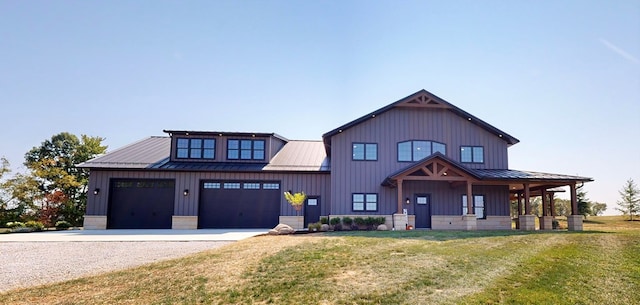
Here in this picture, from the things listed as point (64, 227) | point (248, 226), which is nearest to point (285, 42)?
point (248, 226)

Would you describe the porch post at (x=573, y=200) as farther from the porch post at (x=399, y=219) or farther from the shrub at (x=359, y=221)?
the shrub at (x=359, y=221)

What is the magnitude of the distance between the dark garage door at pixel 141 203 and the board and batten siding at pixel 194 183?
352 millimetres

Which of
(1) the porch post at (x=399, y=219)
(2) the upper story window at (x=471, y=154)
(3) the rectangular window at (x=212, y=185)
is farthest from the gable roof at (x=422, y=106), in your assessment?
(3) the rectangular window at (x=212, y=185)

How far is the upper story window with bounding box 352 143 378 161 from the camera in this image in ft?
66.5

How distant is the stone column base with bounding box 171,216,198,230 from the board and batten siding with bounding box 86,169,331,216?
240 millimetres

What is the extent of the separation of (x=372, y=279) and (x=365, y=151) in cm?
1376

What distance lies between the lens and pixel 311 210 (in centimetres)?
2127

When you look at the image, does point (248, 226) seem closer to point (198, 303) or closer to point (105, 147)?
point (198, 303)

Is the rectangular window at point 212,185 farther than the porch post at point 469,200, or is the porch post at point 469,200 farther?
the rectangular window at point 212,185

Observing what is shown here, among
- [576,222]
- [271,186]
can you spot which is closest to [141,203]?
[271,186]

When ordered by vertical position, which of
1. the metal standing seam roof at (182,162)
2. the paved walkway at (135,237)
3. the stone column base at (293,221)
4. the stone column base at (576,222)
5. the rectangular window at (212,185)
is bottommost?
the paved walkway at (135,237)

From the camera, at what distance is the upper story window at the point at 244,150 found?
2266 cm

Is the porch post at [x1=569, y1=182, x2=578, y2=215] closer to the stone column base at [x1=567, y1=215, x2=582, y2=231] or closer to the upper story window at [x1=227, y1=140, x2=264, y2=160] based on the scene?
the stone column base at [x1=567, y1=215, x2=582, y2=231]

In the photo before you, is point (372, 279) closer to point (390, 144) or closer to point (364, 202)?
point (364, 202)
